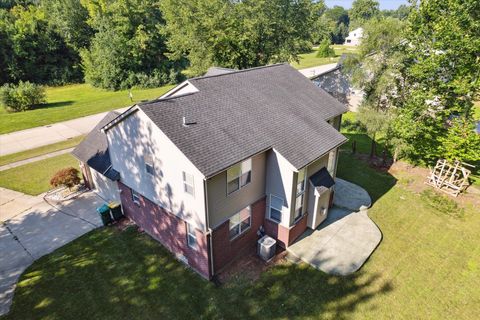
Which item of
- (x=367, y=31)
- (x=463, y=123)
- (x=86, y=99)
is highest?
(x=367, y=31)

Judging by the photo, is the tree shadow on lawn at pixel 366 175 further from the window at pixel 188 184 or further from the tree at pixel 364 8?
the tree at pixel 364 8

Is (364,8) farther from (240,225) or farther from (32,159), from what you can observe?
(240,225)

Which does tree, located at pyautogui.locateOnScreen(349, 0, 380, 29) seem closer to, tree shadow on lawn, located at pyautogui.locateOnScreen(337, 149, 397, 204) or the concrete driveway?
tree shadow on lawn, located at pyautogui.locateOnScreen(337, 149, 397, 204)

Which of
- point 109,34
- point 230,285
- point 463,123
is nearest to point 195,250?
point 230,285

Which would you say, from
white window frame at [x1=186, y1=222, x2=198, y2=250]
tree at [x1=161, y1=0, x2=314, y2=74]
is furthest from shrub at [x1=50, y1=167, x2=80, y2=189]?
tree at [x1=161, y1=0, x2=314, y2=74]

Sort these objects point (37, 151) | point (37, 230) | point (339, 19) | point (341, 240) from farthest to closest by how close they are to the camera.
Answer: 1. point (339, 19)
2. point (37, 151)
3. point (37, 230)
4. point (341, 240)

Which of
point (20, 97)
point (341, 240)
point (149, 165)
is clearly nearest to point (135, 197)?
point (149, 165)

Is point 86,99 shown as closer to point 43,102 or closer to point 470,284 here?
point 43,102
